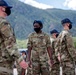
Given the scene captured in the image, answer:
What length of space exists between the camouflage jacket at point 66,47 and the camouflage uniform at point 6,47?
4064 mm

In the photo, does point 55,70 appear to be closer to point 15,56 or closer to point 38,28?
point 38,28

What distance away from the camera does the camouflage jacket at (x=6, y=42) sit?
709cm

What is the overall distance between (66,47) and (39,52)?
746 millimetres

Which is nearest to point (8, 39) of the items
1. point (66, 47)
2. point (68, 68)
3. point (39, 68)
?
point (39, 68)

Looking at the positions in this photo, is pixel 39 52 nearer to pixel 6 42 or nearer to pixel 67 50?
pixel 67 50

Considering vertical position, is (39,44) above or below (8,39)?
below

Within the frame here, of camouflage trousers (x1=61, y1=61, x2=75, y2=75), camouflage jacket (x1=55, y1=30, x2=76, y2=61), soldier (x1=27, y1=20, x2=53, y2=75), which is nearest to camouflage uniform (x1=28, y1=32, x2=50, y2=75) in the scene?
soldier (x1=27, y1=20, x2=53, y2=75)

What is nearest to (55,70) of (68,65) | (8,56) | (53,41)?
(53,41)

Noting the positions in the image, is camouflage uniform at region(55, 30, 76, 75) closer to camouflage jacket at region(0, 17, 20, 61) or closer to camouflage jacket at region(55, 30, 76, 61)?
camouflage jacket at region(55, 30, 76, 61)

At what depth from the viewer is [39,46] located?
36.6 ft

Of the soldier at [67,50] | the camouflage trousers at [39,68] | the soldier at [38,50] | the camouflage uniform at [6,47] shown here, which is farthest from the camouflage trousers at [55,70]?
the camouflage uniform at [6,47]

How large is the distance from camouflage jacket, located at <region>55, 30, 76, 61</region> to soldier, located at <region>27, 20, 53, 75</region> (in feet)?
1.17

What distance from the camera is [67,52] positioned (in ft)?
36.9

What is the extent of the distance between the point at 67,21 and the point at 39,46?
1.03m
